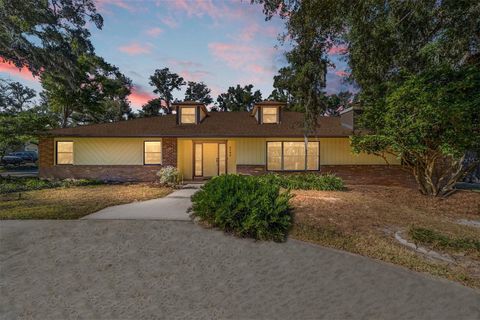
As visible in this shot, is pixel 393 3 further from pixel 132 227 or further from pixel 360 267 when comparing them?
pixel 132 227

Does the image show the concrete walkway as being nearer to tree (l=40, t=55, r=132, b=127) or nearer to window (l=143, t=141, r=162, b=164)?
window (l=143, t=141, r=162, b=164)

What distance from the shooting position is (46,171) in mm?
16672

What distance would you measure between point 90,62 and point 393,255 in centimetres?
3191

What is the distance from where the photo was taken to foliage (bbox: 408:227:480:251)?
5688mm

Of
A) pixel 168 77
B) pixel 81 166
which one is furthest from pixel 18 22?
pixel 168 77

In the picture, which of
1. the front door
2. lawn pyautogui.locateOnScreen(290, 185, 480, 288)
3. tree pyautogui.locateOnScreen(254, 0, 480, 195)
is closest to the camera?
lawn pyautogui.locateOnScreen(290, 185, 480, 288)

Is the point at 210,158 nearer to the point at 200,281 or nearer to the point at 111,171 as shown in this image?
Answer: the point at 111,171

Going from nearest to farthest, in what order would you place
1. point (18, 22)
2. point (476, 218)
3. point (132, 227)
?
point (132, 227)
point (476, 218)
point (18, 22)

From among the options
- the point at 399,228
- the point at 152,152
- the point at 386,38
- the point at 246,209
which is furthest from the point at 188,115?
the point at 399,228

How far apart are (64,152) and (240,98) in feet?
118

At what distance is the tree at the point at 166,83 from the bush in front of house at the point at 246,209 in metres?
47.0

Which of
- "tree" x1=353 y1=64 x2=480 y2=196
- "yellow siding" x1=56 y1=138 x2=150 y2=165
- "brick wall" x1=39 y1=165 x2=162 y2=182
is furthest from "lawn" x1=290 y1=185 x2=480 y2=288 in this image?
"yellow siding" x1=56 y1=138 x2=150 y2=165

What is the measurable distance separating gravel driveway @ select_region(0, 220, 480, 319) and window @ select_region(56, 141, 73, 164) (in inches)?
472

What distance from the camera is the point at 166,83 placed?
52219mm
